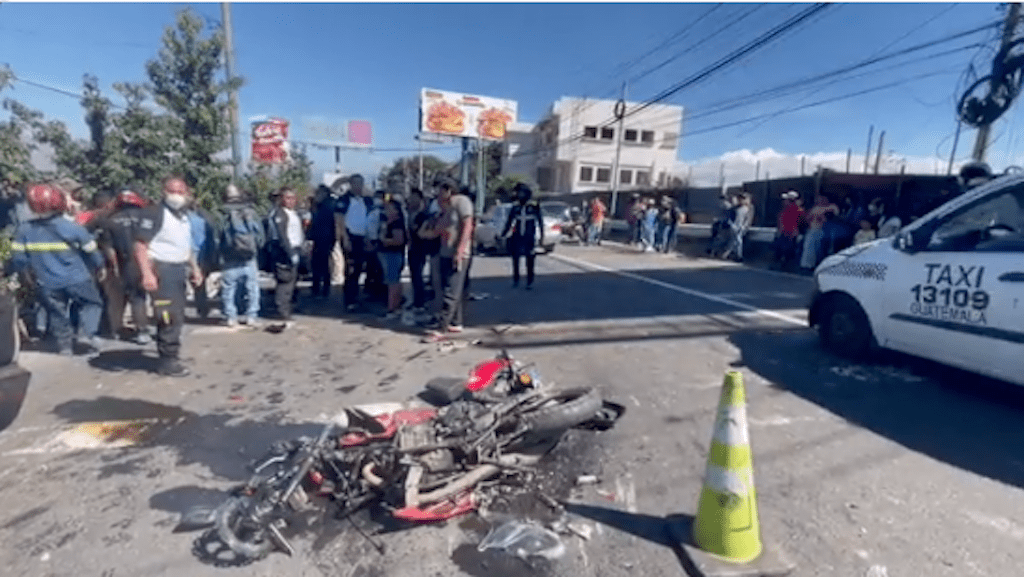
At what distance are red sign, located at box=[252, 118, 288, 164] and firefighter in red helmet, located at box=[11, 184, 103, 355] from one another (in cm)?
2266

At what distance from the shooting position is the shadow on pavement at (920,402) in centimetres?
330

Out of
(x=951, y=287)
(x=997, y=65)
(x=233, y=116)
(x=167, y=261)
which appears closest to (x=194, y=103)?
(x=233, y=116)

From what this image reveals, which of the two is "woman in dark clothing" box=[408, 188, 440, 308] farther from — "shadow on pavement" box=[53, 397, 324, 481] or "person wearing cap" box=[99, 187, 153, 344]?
"shadow on pavement" box=[53, 397, 324, 481]

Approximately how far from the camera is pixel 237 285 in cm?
652

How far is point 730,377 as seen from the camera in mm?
2303

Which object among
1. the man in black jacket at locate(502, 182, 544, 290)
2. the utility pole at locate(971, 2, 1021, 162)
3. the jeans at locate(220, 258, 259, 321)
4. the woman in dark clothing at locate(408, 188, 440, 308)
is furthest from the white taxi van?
the utility pole at locate(971, 2, 1021, 162)

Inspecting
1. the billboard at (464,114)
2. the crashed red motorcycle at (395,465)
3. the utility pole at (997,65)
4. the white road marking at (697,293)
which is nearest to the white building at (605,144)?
the billboard at (464,114)

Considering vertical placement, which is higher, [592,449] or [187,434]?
[592,449]

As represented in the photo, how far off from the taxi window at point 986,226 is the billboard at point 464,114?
99.7 ft

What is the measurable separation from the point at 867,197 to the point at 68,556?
1513cm

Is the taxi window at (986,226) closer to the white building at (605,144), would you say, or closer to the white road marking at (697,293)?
the white road marking at (697,293)

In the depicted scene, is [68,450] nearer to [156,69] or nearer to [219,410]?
[219,410]

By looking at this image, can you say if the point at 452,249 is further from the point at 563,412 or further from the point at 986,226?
the point at 986,226

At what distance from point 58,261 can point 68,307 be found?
598 millimetres
